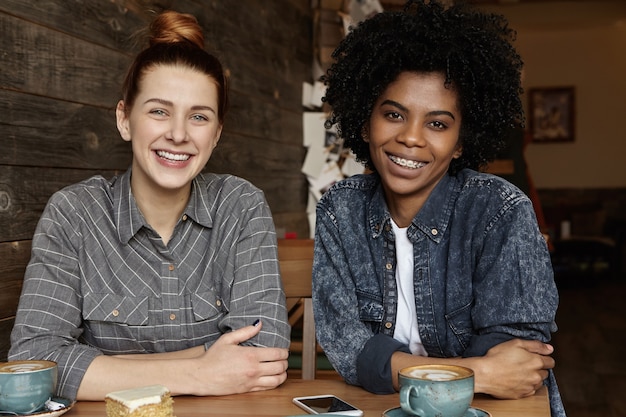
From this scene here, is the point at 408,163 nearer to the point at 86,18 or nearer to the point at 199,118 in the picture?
the point at 199,118

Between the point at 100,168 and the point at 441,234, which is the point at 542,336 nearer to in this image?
the point at 441,234

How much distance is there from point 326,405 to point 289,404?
0.08m

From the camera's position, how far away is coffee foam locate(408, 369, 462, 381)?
38.6 inches

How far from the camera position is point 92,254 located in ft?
5.16

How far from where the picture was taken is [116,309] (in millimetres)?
1544

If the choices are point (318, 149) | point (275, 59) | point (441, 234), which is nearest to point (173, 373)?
point (441, 234)

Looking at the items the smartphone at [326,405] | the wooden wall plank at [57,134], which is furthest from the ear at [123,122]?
the smartphone at [326,405]

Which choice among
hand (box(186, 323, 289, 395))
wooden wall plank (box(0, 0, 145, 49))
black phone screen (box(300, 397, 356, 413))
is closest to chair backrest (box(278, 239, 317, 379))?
hand (box(186, 323, 289, 395))

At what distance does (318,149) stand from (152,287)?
9.34ft

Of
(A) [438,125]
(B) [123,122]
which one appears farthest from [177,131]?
(A) [438,125]

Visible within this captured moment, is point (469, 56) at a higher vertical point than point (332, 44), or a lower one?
lower

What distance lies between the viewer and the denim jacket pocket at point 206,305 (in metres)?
1.60

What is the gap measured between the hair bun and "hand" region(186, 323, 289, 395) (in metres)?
0.70

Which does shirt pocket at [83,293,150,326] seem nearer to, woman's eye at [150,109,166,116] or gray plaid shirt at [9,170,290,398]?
gray plaid shirt at [9,170,290,398]
